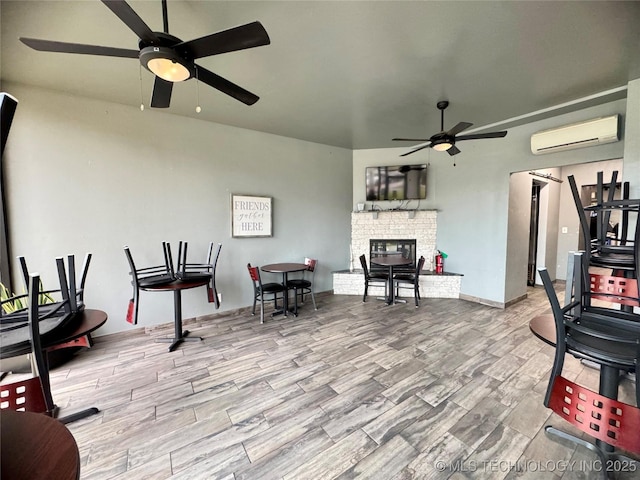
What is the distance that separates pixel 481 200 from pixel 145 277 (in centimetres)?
519

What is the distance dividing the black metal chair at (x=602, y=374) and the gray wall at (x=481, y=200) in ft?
9.75

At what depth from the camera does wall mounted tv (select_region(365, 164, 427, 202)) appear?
4973mm

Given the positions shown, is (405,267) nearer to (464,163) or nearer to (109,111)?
(464,163)

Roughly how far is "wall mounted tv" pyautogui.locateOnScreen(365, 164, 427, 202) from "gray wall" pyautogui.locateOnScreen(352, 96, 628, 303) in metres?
0.20

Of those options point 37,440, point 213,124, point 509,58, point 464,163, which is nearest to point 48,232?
point 213,124

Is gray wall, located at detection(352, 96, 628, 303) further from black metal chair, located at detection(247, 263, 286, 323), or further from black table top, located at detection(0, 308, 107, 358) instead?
black table top, located at detection(0, 308, 107, 358)

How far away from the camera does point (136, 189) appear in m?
3.26

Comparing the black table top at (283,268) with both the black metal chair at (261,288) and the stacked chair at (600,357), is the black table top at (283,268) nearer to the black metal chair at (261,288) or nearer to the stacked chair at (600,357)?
the black metal chair at (261,288)

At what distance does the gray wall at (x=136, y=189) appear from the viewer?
2.77m

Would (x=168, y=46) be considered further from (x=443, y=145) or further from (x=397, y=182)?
(x=397, y=182)

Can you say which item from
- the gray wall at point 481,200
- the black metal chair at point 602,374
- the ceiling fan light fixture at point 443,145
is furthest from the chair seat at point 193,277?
the gray wall at point 481,200

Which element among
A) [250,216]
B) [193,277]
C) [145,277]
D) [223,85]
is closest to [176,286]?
[193,277]

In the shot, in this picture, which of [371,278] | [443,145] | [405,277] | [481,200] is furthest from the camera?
[371,278]

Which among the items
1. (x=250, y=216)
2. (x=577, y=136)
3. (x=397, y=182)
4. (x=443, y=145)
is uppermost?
(x=577, y=136)
